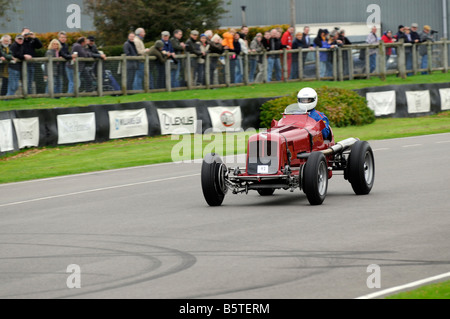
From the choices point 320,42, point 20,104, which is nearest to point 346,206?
point 20,104

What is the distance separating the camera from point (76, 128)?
72.2 ft

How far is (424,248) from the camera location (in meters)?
9.11

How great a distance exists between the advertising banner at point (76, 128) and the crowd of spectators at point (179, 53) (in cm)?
320

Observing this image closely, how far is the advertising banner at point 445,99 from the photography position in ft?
99.9

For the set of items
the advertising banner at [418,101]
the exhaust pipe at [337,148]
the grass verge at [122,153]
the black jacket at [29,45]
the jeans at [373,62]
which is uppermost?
the black jacket at [29,45]

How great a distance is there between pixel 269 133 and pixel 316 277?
5.17 meters

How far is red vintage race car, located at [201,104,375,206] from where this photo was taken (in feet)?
40.5

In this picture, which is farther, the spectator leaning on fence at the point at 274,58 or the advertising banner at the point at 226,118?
the spectator leaning on fence at the point at 274,58

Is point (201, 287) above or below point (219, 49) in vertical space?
below

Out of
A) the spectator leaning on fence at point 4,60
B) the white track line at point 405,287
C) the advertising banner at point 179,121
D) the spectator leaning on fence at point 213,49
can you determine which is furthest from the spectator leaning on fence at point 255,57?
the white track line at point 405,287

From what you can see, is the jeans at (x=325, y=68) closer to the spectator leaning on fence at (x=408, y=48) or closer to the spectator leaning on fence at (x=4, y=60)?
the spectator leaning on fence at (x=408, y=48)

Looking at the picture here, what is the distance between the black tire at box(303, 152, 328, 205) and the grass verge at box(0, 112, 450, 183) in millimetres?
7484
